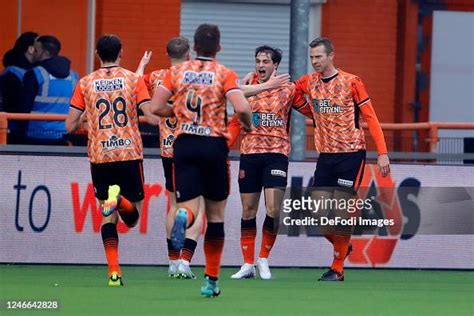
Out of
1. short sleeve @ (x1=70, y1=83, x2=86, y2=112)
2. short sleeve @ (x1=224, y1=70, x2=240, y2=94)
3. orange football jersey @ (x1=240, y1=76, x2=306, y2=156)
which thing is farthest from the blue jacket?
short sleeve @ (x1=224, y1=70, x2=240, y2=94)

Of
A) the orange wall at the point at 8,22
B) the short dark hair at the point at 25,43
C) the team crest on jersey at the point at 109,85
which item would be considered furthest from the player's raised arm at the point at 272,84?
the orange wall at the point at 8,22

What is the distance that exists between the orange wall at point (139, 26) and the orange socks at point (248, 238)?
7.59 meters

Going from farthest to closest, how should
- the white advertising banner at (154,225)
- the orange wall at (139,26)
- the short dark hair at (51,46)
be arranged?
the orange wall at (139,26), the short dark hair at (51,46), the white advertising banner at (154,225)

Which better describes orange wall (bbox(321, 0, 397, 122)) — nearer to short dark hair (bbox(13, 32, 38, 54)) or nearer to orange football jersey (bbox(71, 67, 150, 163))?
short dark hair (bbox(13, 32, 38, 54))

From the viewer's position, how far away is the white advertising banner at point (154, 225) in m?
15.4

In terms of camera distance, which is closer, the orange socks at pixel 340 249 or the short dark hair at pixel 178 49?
the short dark hair at pixel 178 49

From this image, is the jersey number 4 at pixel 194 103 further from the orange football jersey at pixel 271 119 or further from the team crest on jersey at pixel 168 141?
the orange football jersey at pixel 271 119

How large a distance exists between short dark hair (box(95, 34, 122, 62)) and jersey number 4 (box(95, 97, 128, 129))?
14.2 inches

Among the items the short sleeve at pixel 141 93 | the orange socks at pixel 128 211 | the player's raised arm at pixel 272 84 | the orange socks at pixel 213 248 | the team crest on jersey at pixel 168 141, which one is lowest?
the orange socks at pixel 213 248

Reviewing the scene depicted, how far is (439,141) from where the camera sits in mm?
16578

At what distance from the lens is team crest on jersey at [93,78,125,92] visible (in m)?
12.8

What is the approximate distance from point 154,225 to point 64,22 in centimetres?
629

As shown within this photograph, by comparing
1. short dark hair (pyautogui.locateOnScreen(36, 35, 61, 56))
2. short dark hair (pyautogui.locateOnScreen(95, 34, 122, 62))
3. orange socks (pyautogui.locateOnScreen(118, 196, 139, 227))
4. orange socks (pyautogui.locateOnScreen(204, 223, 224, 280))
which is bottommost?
orange socks (pyautogui.locateOnScreen(204, 223, 224, 280))

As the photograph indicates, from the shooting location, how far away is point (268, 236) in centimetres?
1443
